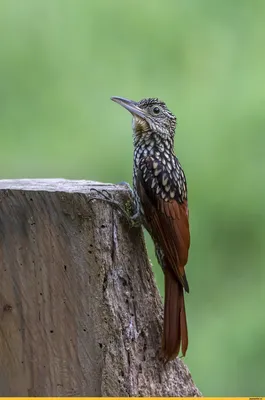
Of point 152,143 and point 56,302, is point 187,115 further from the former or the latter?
point 56,302

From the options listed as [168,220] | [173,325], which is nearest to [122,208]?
[168,220]

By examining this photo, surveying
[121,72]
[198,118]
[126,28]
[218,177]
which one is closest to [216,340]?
[218,177]

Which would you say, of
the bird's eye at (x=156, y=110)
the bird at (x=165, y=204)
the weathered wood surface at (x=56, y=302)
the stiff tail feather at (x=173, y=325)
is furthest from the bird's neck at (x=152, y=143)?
the weathered wood surface at (x=56, y=302)

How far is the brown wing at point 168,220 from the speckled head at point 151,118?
0.34 m

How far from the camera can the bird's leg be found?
11.7 ft

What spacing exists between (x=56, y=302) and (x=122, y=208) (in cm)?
46

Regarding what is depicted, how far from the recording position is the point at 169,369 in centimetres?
369

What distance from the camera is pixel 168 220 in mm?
3893

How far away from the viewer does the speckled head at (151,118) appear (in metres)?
4.42

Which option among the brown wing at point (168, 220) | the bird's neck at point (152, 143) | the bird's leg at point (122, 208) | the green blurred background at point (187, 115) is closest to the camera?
the bird's leg at point (122, 208)

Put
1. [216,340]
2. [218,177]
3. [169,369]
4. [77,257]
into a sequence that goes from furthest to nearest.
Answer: [218,177] → [216,340] → [169,369] → [77,257]

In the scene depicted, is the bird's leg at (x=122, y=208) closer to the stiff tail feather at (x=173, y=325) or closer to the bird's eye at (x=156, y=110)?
the stiff tail feather at (x=173, y=325)

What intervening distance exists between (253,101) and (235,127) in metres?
0.26

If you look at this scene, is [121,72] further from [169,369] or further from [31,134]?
[169,369]
